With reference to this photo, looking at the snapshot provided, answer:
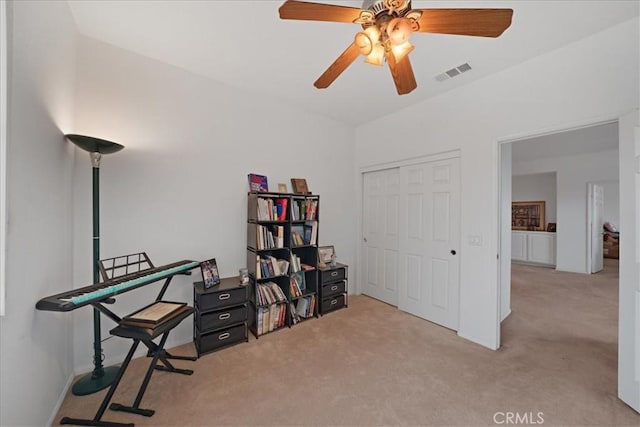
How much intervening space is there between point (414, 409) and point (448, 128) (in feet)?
8.94

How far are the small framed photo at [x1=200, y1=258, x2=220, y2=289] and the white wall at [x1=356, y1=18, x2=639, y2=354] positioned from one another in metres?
2.65

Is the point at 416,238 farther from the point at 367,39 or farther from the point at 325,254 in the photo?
the point at 367,39

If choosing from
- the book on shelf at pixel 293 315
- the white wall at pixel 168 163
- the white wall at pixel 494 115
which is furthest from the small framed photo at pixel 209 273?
the white wall at pixel 494 115

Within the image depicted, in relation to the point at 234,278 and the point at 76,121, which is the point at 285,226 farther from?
the point at 76,121

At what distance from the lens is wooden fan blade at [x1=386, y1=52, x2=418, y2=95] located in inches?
56.1

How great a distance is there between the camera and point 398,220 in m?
3.52

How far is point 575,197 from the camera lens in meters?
5.54

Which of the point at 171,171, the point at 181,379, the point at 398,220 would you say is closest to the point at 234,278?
the point at 181,379

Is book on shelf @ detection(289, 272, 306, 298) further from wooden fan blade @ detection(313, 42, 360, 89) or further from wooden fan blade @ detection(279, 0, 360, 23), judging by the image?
wooden fan blade @ detection(279, 0, 360, 23)

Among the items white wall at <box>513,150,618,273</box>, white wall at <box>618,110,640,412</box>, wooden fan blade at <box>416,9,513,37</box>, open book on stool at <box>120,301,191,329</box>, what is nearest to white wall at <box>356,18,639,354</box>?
white wall at <box>618,110,640,412</box>

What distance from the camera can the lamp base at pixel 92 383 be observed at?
5.99ft

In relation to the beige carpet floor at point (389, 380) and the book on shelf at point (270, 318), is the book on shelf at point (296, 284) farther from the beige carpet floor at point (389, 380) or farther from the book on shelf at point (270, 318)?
the beige carpet floor at point (389, 380)

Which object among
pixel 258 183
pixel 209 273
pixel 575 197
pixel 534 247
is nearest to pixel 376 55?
pixel 258 183

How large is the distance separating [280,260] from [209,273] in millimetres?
796
